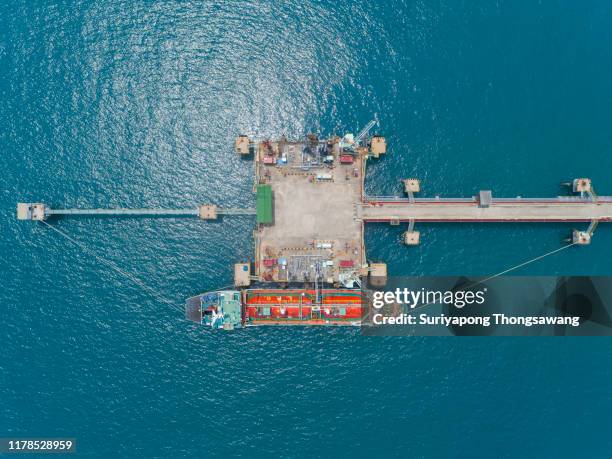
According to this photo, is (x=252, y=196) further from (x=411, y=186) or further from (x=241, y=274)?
A: (x=411, y=186)

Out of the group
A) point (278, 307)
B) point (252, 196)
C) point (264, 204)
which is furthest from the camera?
point (252, 196)

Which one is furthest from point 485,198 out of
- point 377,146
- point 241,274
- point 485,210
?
point 241,274

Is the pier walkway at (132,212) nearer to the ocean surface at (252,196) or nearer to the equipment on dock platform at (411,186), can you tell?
the ocean surface at (252,196)

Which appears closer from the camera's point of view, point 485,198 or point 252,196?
point 485,198

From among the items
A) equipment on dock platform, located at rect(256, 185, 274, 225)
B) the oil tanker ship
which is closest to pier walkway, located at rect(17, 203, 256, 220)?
equipment on dock platform, located at rect(256, 185, 274, 225)

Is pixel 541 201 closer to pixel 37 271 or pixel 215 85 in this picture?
pixel 215 85

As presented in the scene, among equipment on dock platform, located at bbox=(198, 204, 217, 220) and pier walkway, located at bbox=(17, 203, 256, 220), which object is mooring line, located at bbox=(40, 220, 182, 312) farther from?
equipment on dock platform, located at bbox=(198, 204, 217, 220)

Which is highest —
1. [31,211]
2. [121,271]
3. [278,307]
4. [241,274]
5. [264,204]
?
[31,211]

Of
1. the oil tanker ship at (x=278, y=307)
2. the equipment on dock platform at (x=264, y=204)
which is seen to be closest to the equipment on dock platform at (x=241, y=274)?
the oil tanker ship at (x=278, y=307)

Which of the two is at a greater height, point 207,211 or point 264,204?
point 264,204
